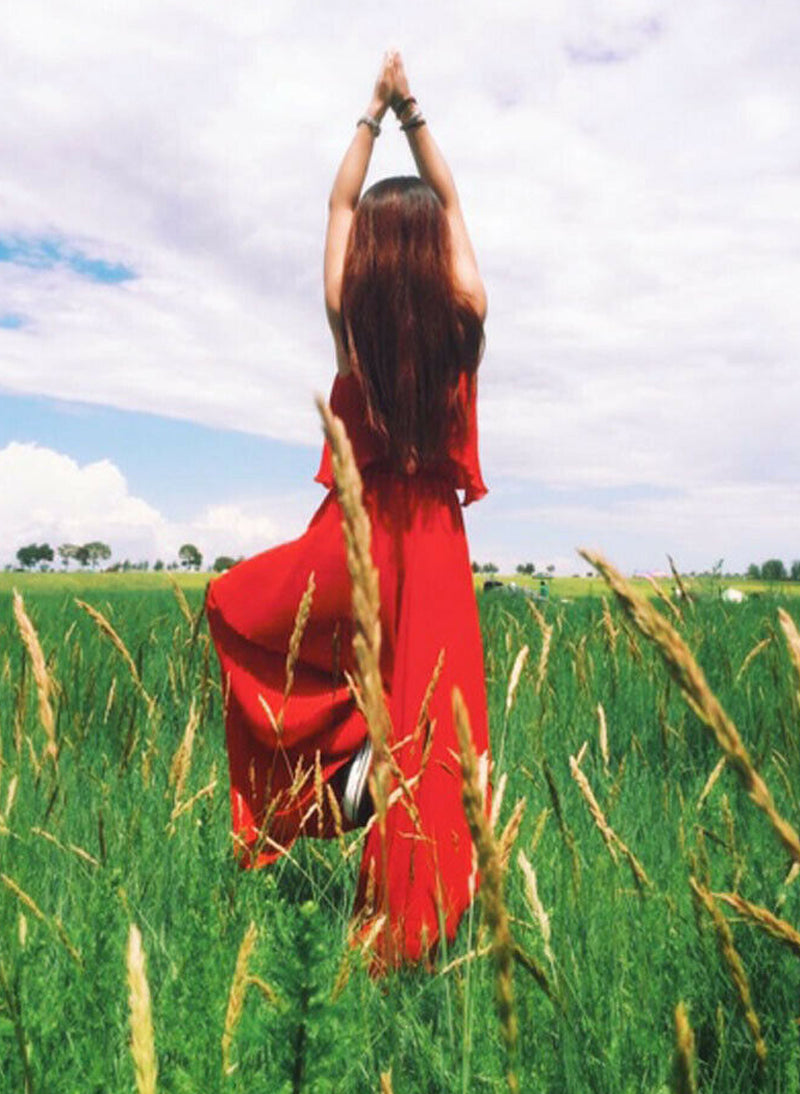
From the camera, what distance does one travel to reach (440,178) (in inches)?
117

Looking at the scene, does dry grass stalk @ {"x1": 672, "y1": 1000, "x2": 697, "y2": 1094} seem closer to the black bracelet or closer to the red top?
the red top

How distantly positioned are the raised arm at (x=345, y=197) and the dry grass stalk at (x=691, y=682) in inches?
94.2

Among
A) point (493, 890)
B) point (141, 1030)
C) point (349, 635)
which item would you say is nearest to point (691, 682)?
point (493, 890)

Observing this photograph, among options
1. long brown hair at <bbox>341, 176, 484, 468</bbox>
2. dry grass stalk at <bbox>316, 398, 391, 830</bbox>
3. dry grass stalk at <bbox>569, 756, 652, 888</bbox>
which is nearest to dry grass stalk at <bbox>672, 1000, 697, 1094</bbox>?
dry grass stalk at <bbox>316, 398, 391, 830</bbox>

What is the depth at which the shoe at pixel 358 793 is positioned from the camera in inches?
100

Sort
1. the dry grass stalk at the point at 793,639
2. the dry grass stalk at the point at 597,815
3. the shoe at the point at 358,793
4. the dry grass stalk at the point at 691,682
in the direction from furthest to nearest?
the shoe at the point at 358,793 → the dry grass stalk at the point at 597,815 → the dry grass stalk at the point at 793,639 → the dry grass stalk at the point at 691,682

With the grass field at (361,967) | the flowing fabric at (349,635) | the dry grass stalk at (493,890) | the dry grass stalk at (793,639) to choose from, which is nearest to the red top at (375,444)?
the flowing fabric at (349,635)

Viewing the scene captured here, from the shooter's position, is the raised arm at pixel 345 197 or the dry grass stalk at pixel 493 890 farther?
the raised arm at pixel 345 197

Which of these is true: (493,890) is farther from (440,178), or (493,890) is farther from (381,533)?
(440,178)

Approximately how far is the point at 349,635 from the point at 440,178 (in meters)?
1.34

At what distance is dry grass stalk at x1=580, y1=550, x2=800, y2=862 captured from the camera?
547mm

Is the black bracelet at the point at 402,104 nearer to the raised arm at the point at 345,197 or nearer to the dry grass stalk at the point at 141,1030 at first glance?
the raised arm at the point at 345,197

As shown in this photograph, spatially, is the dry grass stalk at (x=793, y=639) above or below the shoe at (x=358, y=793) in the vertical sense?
above

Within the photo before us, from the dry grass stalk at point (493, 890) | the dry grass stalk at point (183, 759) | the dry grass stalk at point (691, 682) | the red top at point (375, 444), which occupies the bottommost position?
the dry grass stalk at point (183, 759)
